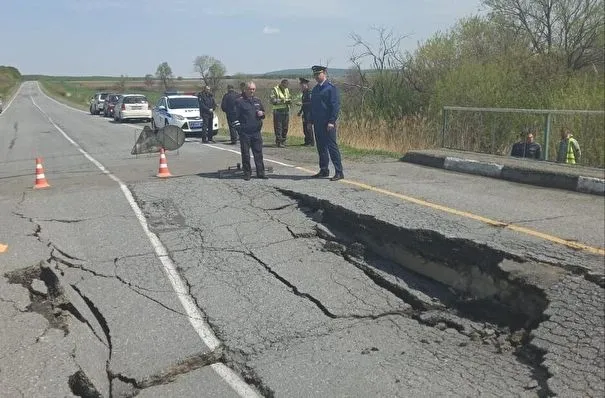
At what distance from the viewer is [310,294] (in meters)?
5.36

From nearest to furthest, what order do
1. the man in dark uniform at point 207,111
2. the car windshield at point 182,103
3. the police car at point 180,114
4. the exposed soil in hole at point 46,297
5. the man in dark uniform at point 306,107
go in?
the exposed soil in hole at point 46,297 < the man in dark uniform at point 306,107 < the man in dark uniform at point 207,111 < the police car at point 180,114 < the car windshield at point 182,103

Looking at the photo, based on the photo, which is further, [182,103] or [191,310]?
[182,103]

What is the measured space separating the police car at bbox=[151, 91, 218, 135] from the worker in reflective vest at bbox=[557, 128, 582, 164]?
1232 centimetres

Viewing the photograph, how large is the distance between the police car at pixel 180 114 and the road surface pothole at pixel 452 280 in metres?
14.0

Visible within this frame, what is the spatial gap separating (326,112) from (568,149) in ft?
14.5

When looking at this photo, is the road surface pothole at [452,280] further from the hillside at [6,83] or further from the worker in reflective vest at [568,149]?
the hillside at [6,83]

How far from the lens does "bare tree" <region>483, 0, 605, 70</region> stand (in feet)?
61.7

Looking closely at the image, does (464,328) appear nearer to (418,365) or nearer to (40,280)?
(418,365)

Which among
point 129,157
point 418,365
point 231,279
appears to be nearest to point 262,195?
point 231,279

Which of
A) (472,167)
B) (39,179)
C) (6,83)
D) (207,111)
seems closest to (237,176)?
(39,179)

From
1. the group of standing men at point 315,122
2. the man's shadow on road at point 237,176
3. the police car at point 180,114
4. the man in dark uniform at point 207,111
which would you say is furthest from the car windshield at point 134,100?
the group of standing men at point 315,122

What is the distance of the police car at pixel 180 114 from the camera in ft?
70.0

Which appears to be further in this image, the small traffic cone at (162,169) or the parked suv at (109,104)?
the parked suv at (109,104)

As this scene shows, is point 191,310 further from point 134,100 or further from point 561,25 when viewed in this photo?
point 134,100
